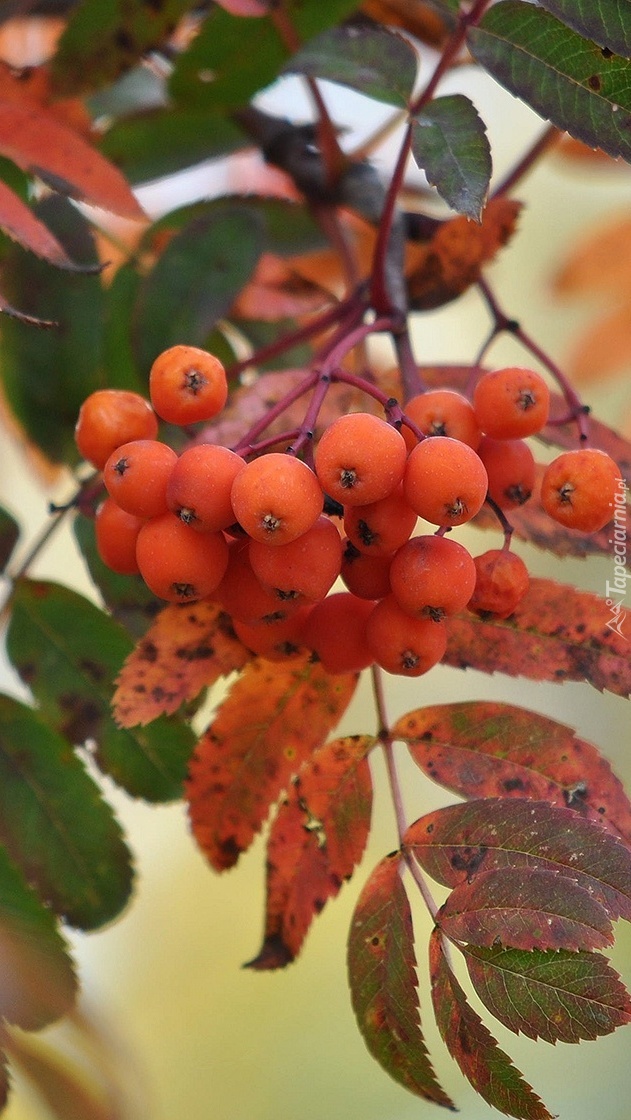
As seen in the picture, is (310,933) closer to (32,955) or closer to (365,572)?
(32,955)

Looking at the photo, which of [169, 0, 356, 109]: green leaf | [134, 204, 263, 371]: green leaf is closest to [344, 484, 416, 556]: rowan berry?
[134, 204, 263, 371]: green leaf

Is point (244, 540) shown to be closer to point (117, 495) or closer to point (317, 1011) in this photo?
point (117, 495)

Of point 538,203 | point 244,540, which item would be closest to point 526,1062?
point 244,540

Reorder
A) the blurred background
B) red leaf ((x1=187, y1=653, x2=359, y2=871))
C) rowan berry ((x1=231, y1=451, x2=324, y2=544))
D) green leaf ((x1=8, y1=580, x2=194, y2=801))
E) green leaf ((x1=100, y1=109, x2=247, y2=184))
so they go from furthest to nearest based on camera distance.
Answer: the blurred background < green leaf ((x1=100, y1=109, x2=247, y2=184)) < green leaf ((x1=8, y1=580, x2=194, y2=801)) < red leaf ((x1=187, y1=653, x2=359, y2=871)) < rowan berry ((x1=231, y1=451, x2=324, y2=544))

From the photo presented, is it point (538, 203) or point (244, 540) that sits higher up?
point (538, 203)

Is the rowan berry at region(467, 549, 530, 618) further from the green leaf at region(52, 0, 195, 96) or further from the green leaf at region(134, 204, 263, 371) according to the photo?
the green leaf at region(52, 0, 195, 96)

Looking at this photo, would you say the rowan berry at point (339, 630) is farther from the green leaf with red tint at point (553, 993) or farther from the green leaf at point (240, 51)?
the green leaf at point (240, 51)

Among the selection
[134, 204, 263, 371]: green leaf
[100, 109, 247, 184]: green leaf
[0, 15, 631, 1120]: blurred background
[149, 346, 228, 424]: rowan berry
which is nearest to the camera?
[149, 346, 228, 424]: rowan berry
